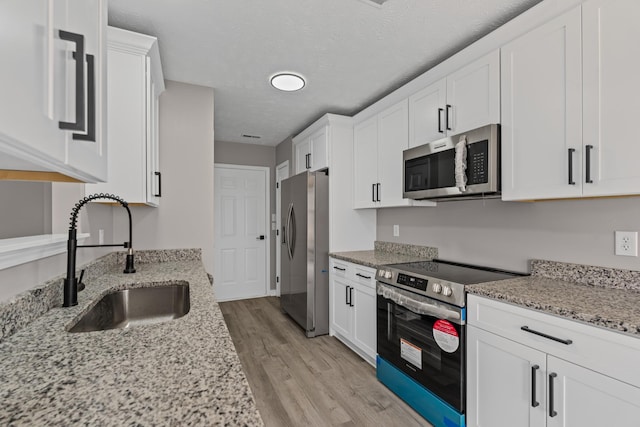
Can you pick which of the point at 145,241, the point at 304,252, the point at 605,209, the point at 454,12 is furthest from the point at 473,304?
the point at 145,241

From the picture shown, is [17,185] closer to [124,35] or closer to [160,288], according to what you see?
[160,288]

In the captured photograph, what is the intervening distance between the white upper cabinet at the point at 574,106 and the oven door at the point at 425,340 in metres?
0.82

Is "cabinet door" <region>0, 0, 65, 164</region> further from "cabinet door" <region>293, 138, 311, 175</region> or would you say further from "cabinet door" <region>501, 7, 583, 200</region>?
"cabinet door" <region>293, 138, 311, 175</region>

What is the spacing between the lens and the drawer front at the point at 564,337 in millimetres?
1068

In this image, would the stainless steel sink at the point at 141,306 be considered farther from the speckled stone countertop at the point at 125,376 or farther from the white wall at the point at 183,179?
the white wall at the point at 183,179

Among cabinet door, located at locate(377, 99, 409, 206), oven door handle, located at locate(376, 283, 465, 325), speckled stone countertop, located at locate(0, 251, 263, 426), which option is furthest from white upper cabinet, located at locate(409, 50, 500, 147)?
speckled stone countertop, located at locate(0, 251, 263, 426)

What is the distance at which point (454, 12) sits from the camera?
1.74m

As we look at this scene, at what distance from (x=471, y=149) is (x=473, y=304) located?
96 cm

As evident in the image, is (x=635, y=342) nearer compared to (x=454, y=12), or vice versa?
(x=635, y=342)

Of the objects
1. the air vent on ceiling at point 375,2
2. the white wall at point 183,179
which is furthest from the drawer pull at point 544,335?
the white wall at point 183,179

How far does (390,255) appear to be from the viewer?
2.96 m

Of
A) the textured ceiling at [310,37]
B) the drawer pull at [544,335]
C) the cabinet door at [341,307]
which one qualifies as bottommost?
the cabinet door at [341,307]

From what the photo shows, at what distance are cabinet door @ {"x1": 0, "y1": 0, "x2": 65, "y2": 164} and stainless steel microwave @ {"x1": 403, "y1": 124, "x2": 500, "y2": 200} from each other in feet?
6.32

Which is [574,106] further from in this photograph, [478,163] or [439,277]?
[439,277]
